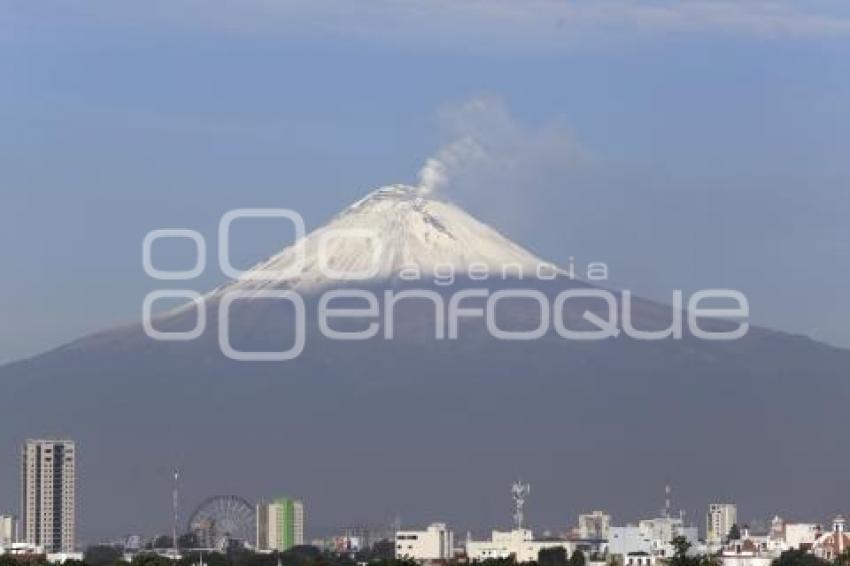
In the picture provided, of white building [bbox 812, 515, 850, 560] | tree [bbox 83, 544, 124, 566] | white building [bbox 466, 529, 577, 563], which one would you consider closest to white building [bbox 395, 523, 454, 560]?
white building [bbox 466, 529, 577, 563]

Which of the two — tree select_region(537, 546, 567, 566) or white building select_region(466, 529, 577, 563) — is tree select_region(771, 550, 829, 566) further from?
white building select_region(466, 529, 577, 563)

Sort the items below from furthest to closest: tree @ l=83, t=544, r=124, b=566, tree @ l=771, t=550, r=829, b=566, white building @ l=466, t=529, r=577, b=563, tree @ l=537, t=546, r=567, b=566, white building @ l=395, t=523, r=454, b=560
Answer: white building @ l=395, t=523, r=454, b=560
white building @ l=466, t=529, r=577, b=563
tree @ l=83, t=544, r=124, b=566
tree @ l=537, t=546, r=567, b=566
tree @ l=771, t=550, r=829, b=566

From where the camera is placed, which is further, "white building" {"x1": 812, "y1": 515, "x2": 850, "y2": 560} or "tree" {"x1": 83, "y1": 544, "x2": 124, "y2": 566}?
"tree" {"x1": 83, "y1": 544, "x2": 124, "y2": 566}

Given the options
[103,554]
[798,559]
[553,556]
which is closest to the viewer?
[798,559]

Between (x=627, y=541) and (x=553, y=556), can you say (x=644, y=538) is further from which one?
(x=553, y=556)

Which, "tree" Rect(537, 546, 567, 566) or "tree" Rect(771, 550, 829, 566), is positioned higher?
"tree" Rect(537, 546, 567, 566)

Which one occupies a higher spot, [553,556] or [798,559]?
[553,556]

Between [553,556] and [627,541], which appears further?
[627,541]

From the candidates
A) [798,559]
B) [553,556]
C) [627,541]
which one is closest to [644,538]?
[627,541]
